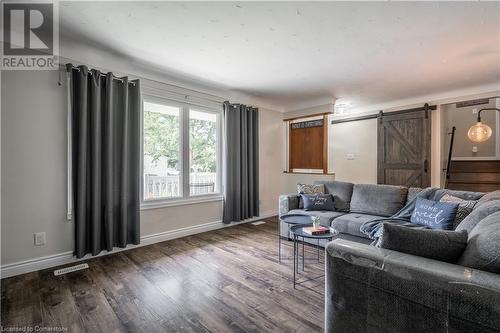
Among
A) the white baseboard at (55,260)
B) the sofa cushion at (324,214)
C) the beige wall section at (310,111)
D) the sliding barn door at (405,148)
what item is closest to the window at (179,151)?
the white baseboard at (55,260)

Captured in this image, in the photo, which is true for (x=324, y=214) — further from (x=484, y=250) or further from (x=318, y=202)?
(x=484, y=250)

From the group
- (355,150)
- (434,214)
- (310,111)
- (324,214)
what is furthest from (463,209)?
(310,111)

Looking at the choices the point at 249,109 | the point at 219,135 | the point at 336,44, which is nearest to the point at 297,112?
the point at 249,109

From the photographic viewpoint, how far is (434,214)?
249 centimetres

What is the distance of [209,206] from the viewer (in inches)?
167

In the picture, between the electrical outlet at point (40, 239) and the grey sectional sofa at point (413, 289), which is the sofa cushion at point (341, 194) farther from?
the electrical outlet at point (40, 239)

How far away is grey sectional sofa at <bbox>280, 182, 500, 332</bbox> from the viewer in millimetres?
958

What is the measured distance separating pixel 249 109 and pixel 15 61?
329cm

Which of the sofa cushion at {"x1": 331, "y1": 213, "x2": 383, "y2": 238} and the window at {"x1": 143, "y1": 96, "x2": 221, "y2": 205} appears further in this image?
the window at {"x1": 143, "y1": 96, "x2": 221, "y2": 205}

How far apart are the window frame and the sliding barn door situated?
3398 mm

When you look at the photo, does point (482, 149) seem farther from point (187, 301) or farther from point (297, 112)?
point (187, 301)

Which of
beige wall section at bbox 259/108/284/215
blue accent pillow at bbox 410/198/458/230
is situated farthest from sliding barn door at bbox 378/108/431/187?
blue accent pillow at bbox 410/198/458/230

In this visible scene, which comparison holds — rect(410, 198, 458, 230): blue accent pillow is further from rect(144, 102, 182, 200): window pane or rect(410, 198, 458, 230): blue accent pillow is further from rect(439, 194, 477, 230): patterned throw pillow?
rect(144, 102, 182, 200): window pane

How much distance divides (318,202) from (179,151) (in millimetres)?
2301
